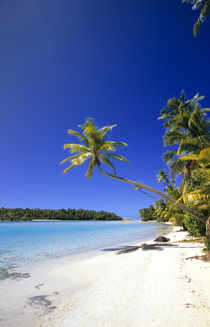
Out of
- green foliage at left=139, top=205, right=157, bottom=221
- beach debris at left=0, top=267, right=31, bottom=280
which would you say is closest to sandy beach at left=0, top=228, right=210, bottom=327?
beach debris at left=0, top=267, right=31, bottom=280

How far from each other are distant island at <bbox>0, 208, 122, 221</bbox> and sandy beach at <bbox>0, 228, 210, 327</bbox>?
84690 mm

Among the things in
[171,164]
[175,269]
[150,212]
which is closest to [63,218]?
[150,212]

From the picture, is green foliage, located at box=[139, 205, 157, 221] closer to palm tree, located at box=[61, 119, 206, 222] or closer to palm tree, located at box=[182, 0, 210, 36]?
palm tree, located at box=[61, 119, 206, 222]

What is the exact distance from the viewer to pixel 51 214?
284 feet

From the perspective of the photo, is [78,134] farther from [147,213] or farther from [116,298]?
[147,213]

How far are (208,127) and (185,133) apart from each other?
1708 mm

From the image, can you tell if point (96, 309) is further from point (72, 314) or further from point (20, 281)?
point (20, 281)

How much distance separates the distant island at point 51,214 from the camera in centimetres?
7838

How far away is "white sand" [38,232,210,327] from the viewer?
2967 millimetres

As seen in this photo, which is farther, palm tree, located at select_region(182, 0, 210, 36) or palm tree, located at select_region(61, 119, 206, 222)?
palm tree, located at select_region(61, 119, 206, 222)

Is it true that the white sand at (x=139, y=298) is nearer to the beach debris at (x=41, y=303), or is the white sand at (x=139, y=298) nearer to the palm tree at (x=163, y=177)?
the beach debris at (x=41, y=303)

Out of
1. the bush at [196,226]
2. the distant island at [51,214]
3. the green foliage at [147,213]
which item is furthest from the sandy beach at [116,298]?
the distant island at [51,214]

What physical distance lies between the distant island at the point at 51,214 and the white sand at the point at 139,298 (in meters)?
85.0

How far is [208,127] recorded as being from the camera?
41.1 ft
